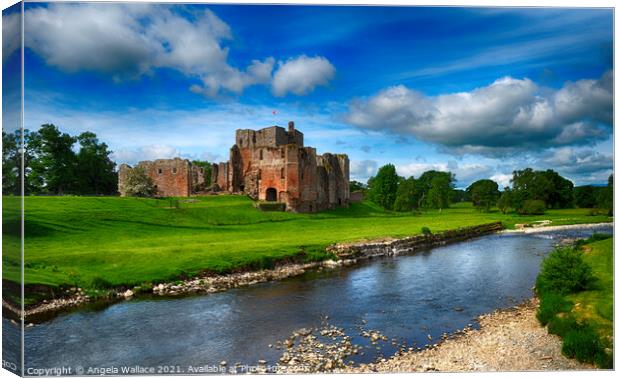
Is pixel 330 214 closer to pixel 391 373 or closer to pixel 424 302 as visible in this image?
pixel 424 302

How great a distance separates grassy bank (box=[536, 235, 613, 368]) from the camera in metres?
10.8

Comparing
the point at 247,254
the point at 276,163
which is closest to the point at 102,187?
the point at 276,163

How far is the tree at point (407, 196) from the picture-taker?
59.8 meters

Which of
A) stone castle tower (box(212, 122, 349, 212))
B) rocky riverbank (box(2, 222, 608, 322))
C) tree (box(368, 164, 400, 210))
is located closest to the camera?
rocky riverbank (box(2, 222, 608, 322))

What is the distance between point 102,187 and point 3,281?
55.8 m

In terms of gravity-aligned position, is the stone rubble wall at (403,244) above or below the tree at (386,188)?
below

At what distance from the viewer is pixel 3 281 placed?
1059 centimetres

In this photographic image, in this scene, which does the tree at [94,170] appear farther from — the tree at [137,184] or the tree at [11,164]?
the tree at [11,164]

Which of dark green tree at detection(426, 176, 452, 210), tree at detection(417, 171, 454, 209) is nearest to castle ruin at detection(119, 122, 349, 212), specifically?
tree at detection(417, 171, 454, 209)

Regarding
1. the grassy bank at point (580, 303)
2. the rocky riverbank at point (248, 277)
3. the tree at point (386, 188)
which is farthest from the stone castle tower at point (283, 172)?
the grassy bank at point (580, 303)

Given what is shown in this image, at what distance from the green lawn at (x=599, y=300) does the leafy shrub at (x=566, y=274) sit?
40cm

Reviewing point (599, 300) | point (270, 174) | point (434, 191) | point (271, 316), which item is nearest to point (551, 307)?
point (599, 300)

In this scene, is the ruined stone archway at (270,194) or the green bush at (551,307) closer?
the green bush at (551,307)

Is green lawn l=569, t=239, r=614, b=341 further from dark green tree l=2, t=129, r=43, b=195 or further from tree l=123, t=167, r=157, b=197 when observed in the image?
tree l=123, t=167, r=157, b=197
